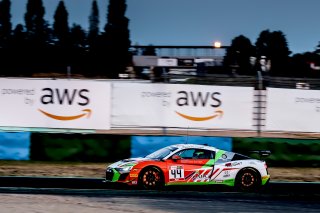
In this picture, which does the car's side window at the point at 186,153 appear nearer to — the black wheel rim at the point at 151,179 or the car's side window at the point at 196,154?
the car's side window at the point at 196,154

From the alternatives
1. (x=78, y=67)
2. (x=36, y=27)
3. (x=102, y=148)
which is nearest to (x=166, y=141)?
(x=102, y=148)

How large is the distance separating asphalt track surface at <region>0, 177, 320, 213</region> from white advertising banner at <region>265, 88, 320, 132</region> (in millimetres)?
7102

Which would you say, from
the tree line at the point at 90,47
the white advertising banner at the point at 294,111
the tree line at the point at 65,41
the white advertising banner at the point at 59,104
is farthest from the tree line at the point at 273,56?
the white advertising banner at the point at 59,104

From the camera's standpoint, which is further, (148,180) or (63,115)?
(63,115)

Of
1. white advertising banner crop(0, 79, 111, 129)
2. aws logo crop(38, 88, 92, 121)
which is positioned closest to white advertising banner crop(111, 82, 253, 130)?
white advertising banner crop(0, 79, 111, 129)

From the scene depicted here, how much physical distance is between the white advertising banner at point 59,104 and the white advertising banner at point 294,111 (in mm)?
5917

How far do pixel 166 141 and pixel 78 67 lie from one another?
58.2 m

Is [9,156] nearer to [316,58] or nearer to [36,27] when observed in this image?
[316,58]

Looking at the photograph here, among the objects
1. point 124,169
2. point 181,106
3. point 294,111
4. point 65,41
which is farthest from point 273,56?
point 124,169

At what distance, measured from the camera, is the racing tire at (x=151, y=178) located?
13.2 meters

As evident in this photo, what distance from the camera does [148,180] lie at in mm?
13258

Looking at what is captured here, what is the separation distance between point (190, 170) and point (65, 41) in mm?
79216

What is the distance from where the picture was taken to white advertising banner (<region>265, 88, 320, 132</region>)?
21.4 m

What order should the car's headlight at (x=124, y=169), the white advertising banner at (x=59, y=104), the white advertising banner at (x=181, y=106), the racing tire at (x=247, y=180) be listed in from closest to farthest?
the car's headlight at (x=124, y=169) < the racing tire at (x=247, y=180) < the white advertising banner at (x=59, y=104) < the white advertising banner at (x=181, y=106)
